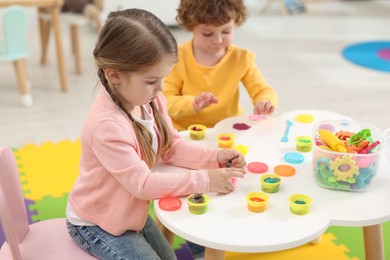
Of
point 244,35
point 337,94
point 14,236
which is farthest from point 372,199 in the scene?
point 244,35

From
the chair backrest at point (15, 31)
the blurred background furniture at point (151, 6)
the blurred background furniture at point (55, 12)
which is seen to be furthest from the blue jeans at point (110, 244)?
the blurred background furniture at point (151, 6)

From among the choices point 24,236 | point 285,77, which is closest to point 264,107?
point 24,236

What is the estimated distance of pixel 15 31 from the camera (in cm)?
295

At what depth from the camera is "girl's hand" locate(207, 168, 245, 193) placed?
1162mm

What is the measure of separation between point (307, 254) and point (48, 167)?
4.07ft

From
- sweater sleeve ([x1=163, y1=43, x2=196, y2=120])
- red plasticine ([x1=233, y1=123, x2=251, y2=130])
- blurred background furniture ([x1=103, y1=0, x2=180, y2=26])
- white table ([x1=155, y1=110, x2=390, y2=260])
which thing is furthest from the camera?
blurred background furniture ([x1=103, y1=0, x2=180, y2=26])

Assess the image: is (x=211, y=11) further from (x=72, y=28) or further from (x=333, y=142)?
(x=72, y=28)

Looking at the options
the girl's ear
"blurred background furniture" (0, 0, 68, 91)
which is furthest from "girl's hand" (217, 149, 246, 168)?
"blurred background furniture" (0, 0, 68, 91)

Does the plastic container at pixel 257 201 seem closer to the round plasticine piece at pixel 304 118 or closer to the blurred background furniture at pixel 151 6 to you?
the round plasticine piece at pixel 304 118

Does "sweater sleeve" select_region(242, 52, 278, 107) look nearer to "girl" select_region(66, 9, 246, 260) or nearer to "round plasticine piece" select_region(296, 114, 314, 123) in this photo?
"round plasticine piece" select_region(296, 114, 314, 123)

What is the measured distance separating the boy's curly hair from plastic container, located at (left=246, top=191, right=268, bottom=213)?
679 mm

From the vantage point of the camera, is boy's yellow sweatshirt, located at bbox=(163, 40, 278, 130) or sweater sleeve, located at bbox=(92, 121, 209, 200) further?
boy's yellow sweatshirt, located at bbox=(163, 40, 278, 130)

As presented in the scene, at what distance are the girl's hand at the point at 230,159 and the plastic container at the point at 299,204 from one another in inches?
6.7

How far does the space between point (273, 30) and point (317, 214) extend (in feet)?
12.5
